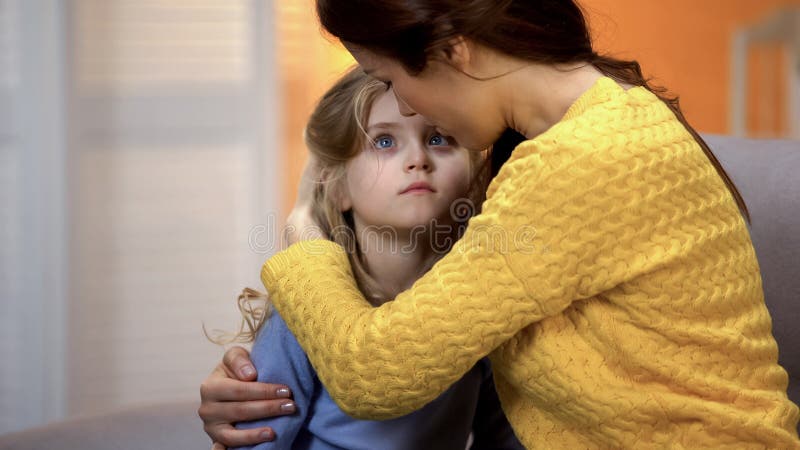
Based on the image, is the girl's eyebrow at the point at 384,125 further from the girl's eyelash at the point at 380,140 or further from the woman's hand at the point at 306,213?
the woman's hand at the point at 306,213

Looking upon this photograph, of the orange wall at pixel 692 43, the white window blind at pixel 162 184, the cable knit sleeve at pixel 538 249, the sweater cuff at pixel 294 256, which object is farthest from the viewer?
the orange wall at pixel 692 43

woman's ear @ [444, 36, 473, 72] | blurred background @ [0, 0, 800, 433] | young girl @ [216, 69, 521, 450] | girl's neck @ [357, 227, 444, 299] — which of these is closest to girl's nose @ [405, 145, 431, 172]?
young girl @ [216, 69, 521, 450]

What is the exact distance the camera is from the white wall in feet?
7.86

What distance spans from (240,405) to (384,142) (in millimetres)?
374

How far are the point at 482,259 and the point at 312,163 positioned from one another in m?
0.49

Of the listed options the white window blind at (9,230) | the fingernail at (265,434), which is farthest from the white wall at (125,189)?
the fingernail at (265,434)

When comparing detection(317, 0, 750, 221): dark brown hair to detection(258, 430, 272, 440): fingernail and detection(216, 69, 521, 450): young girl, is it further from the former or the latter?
detection(258, 430, 272, 440): fingernail

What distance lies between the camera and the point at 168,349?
2.61 meters

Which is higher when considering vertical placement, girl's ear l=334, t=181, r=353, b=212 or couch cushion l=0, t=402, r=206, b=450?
girl's ear l=334, t=181, r=353, b=212

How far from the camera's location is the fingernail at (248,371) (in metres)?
1.08

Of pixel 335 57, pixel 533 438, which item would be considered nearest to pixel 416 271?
pixel 533 438

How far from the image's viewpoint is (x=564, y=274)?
83 cm

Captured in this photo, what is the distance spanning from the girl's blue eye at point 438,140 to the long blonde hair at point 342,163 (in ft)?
0.15

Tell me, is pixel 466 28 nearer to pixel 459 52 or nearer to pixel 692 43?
pixel 459 52
